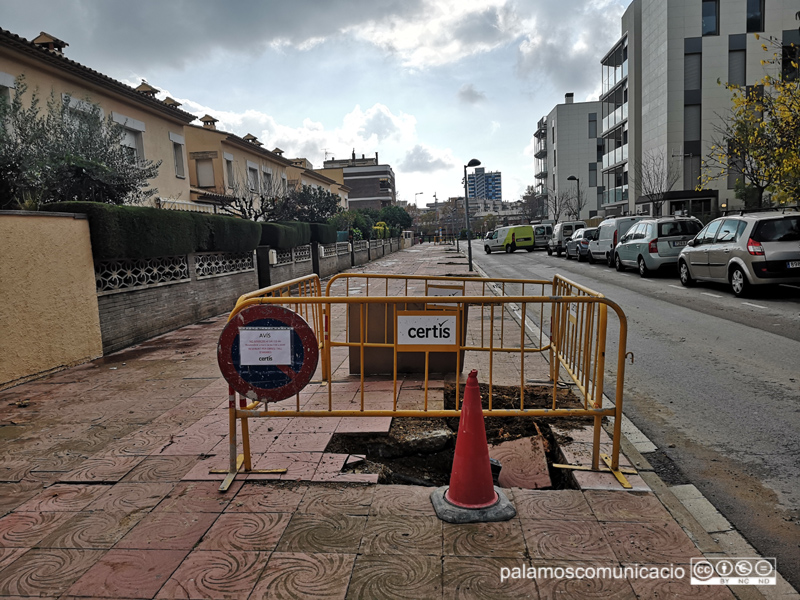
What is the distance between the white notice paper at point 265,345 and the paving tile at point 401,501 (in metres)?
1.08

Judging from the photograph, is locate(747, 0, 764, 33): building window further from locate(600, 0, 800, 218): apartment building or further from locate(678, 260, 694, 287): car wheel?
locate(678, 260, 694, 287): car wheel

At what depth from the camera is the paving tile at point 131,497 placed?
353 centimetres

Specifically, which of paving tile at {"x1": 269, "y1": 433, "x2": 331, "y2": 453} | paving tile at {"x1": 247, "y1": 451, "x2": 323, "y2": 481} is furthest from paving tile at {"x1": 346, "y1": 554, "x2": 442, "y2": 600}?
paving tile at {"x1": 269, "y1": 433, "x2": 331, "y2": 453}

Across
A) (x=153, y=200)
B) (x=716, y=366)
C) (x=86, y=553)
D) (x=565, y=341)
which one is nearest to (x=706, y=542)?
(x=565, y=341)

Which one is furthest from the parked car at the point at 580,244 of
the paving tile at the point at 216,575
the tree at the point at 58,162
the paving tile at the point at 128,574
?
the paving tile at the point at 128,574

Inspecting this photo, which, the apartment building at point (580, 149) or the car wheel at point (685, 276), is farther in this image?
the apartment building at point (580, 149)

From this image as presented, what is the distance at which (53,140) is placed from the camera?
11.0 m

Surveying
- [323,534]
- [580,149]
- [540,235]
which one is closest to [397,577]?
[323,534]

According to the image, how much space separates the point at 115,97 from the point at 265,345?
59.3ft

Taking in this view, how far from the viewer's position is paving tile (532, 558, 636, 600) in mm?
2602

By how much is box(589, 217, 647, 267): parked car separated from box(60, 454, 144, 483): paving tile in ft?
69.8

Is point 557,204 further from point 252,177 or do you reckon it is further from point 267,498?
point 267,498

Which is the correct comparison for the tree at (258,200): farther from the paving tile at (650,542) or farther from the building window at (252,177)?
the paving tile at (650,542)

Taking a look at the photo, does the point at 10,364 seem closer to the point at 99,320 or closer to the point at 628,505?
the point at 99,320
